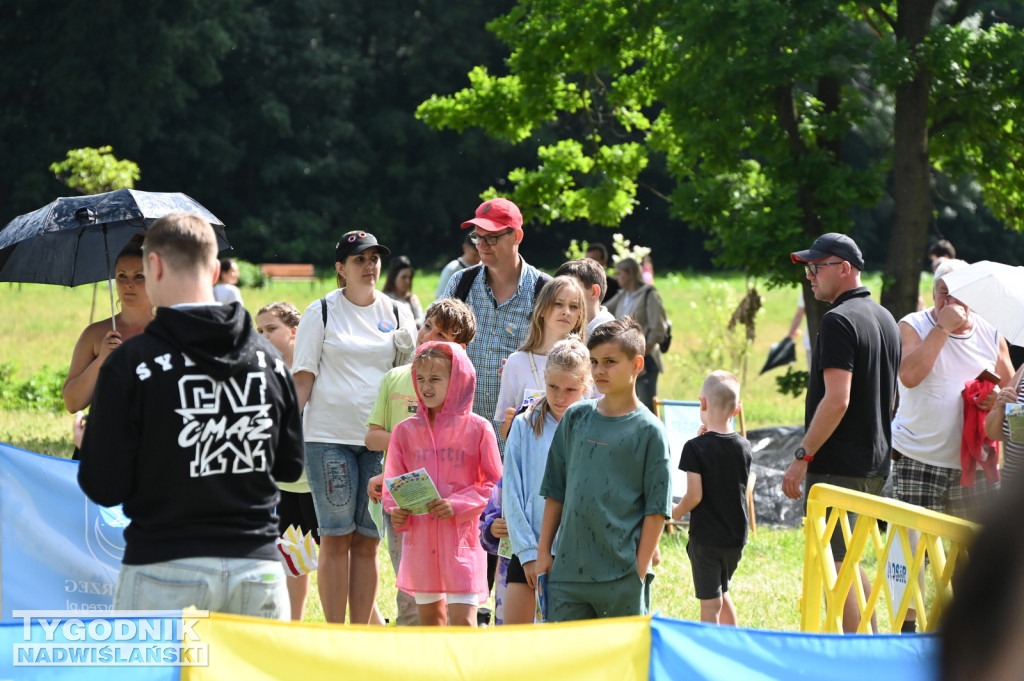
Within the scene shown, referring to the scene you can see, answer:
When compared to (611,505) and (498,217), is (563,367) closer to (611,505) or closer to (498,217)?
(611,505)

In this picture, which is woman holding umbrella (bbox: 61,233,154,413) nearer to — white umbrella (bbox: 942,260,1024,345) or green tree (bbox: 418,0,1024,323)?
white umbrella (bbox: 942,260,1024,345)

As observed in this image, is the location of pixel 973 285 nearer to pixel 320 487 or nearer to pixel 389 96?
pixel 320 487

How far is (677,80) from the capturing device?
1128 centimetres

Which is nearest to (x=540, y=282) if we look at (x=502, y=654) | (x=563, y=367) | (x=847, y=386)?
(x=563, y=367)

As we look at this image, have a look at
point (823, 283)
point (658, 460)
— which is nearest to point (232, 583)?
point (658, 460)

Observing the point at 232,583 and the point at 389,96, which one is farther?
the point at 389,96

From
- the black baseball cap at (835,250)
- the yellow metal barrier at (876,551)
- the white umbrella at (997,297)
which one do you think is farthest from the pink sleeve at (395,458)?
the white umbrella at (997,297)

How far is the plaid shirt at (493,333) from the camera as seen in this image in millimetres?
5656

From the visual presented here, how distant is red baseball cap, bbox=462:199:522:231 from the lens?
18.4 ft

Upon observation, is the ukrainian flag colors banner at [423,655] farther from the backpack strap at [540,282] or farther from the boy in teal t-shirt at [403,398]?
the backpack strap at [540,282]

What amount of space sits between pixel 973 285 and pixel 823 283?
29.3 inches

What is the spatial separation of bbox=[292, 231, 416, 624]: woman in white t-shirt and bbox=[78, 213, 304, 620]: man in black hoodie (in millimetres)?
2449

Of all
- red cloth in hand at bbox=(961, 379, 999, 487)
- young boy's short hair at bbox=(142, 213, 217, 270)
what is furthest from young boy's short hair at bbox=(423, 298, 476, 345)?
red cloth in hand at bbox=(961, 379, 999, 487)

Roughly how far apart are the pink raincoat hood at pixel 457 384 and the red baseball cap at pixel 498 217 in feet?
2.89
